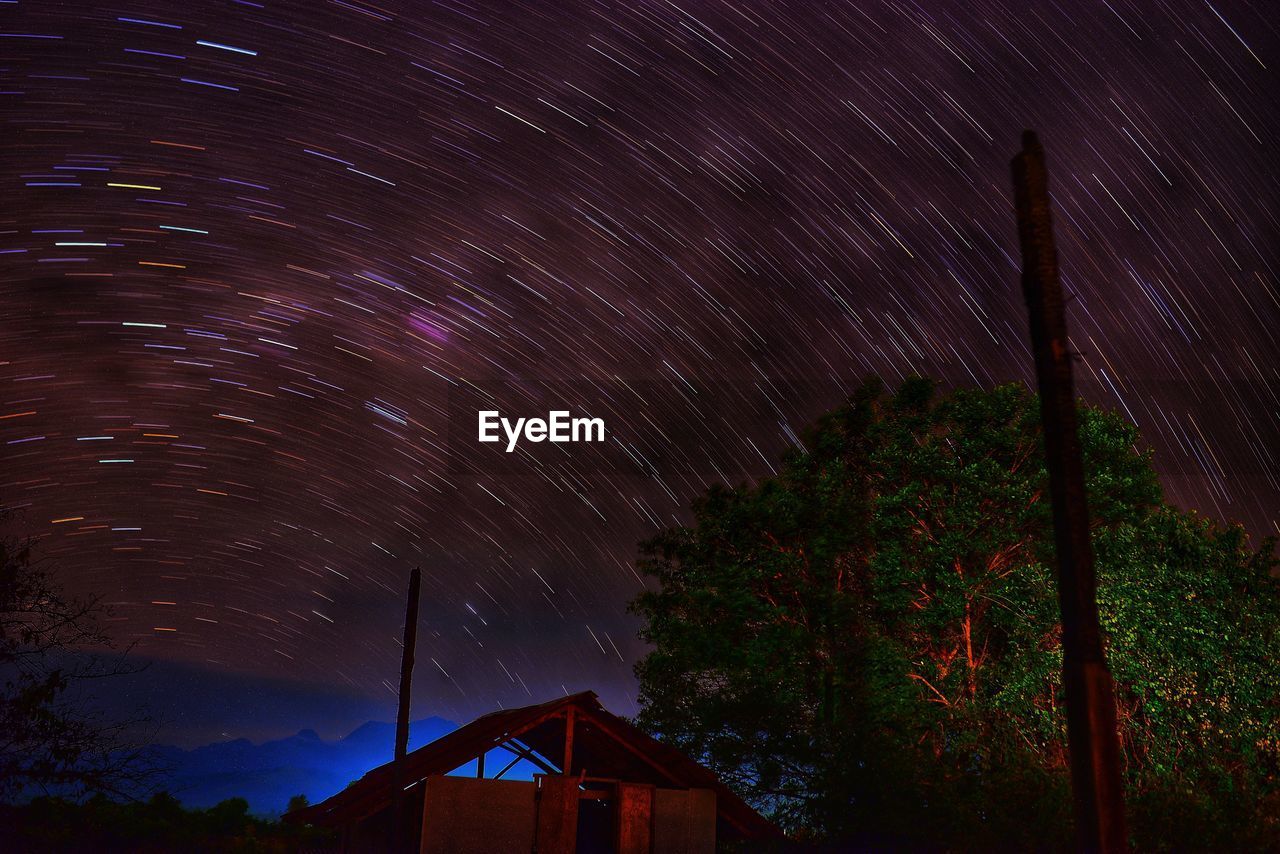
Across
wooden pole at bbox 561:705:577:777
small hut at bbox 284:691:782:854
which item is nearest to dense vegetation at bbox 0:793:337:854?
small hut at bbox 284:691:782:854

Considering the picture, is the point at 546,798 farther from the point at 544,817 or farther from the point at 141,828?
the point at 141,828

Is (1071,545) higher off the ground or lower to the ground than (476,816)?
higher

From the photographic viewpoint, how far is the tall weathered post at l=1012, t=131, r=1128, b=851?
650 cm

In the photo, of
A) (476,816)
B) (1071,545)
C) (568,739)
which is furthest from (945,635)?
(1071,545)

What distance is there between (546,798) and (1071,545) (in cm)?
1381

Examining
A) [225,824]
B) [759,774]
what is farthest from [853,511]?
[225,824]

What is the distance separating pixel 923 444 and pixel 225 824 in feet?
54.4

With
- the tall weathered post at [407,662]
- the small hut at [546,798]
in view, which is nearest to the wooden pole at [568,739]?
the small hut at [546,798]

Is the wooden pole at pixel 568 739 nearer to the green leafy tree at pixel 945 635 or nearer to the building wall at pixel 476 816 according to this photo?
the building wall at pixel 476 816

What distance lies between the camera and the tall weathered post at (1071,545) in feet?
21.3

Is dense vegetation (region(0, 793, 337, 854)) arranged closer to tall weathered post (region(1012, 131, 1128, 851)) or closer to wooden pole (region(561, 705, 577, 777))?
wooden pole (region(561, 705, 577, 777))

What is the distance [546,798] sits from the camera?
18359mm

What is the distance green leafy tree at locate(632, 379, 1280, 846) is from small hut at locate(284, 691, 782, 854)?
2.82m

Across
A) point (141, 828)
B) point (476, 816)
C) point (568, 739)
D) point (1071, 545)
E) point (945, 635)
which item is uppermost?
point (945, 635)
